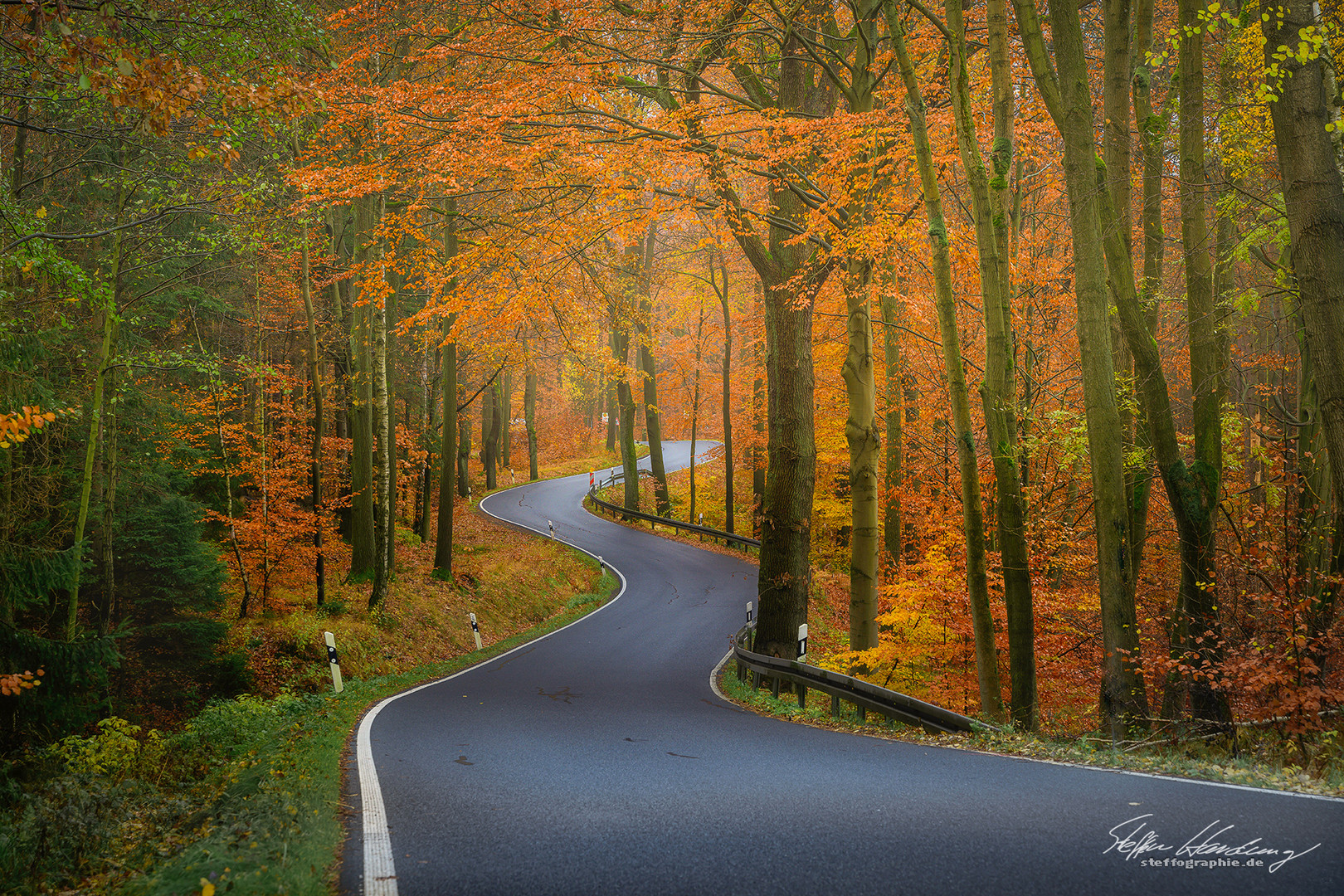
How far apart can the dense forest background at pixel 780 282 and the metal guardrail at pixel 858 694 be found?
1154 millimetres

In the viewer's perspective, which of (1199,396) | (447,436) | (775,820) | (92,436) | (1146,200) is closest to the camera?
(775,820)

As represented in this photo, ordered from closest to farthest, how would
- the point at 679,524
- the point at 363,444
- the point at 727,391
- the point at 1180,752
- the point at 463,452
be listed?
the point at 1180,752
the point at 363,444
the point at 727,391
the point at 679,524
the point at 463,452

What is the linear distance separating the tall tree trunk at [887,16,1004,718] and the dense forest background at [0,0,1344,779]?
0.16ft

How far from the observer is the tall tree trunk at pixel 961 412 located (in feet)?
31.0

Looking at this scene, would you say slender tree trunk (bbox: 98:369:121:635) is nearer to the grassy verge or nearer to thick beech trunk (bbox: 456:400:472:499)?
the grassy verge

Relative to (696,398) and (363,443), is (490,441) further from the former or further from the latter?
(363,443)

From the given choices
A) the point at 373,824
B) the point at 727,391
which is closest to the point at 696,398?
the point at 727,391

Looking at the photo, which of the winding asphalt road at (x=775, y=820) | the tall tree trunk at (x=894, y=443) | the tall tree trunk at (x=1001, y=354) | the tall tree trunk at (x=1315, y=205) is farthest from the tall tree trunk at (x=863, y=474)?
the tall tree trunk at (x=894, y=443)

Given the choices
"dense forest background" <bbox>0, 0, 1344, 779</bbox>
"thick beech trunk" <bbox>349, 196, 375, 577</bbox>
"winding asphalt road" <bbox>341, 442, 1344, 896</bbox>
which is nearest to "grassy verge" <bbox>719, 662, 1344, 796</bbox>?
"dense forest background" <bbox>0, 0, 1344, 779</bbox>

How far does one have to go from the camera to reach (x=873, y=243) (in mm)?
10656

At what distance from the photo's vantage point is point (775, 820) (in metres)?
4.71

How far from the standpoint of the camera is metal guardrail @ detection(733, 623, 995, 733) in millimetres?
8414

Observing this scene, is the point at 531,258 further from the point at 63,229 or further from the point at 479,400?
the point at 479,400

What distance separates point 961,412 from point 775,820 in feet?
21.0
